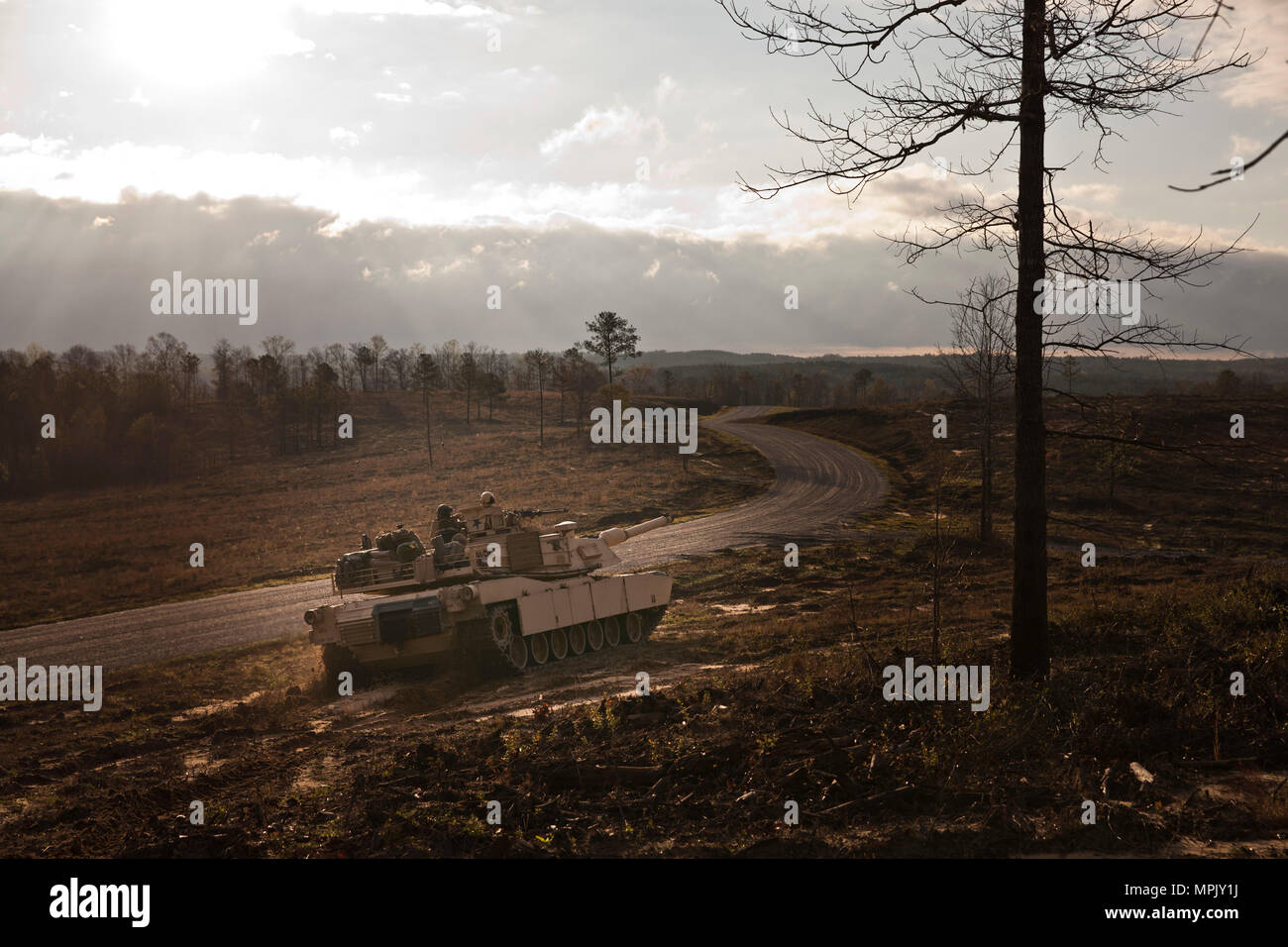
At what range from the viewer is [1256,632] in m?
10.7

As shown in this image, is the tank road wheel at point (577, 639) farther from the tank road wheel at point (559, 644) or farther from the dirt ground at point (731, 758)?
the dirt ground at point (731, 758)

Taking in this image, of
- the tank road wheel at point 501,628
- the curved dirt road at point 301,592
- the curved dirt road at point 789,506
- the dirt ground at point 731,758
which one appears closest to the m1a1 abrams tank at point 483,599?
the tank road wheel at point 501,628

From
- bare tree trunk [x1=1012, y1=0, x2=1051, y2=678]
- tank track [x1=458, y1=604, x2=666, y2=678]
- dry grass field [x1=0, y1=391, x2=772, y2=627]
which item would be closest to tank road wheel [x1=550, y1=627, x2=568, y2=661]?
tank track [x1=458, y1=604, x2=666, y2=678]

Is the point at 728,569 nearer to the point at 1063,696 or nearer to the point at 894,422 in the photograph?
the point at 1063,696

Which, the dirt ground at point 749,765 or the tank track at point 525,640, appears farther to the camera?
the tank track at point 525,640

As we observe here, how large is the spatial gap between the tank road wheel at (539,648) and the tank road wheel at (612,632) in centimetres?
225

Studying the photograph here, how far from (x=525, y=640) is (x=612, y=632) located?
123 inches

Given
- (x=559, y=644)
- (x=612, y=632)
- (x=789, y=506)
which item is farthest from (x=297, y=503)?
(x=559, y=644)

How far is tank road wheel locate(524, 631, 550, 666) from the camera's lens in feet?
58.5

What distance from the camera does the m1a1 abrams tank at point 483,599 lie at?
15477mm

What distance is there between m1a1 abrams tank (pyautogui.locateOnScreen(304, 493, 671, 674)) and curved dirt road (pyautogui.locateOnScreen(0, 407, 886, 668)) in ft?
24.6

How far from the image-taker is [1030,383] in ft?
31.6
